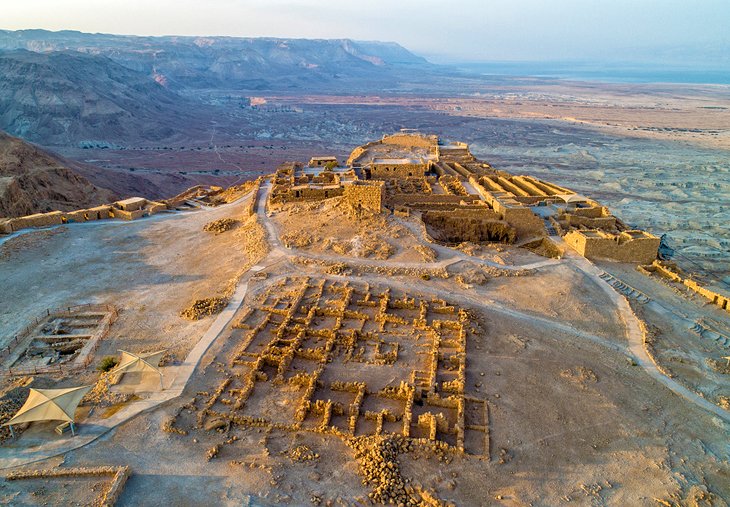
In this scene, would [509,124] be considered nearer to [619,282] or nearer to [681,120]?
[681,120]

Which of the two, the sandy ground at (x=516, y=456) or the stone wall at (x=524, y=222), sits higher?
the stone wall at (x=524, y=222)

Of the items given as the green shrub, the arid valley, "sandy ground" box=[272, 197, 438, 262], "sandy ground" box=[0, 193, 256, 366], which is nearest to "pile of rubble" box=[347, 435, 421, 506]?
the arid valley

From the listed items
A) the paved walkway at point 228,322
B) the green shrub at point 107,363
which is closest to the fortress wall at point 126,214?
the paved walkway at point 228,322

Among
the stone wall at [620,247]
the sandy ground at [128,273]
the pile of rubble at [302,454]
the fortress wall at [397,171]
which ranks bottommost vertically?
the pile of rubble at [302,454]

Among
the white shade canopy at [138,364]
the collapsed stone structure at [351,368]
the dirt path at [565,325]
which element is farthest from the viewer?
the dirt path at [565,325]

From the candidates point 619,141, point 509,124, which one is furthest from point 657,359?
point 509,124

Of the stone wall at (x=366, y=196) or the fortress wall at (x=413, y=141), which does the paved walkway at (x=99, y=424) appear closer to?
the stone wall at (x=366, y=196)
